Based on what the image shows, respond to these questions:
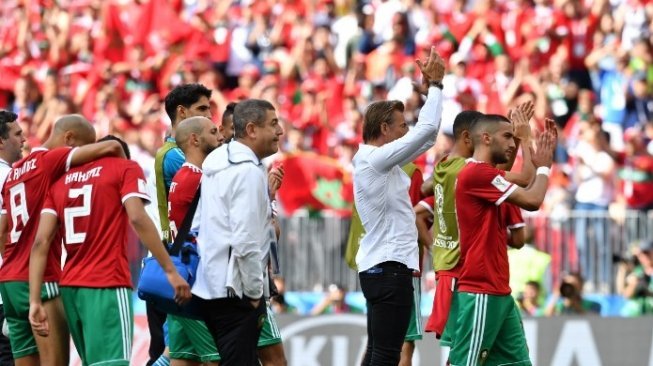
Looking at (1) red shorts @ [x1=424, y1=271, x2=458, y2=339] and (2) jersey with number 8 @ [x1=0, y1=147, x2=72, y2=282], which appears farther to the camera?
(1) red shorts @ [x1=424, y1=271, x2=458, y2=339]

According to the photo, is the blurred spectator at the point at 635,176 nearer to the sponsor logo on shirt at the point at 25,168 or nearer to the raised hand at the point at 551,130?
the raised hand at the point at 551,130

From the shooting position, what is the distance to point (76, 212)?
895 centimetres

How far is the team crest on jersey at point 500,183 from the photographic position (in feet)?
31.3

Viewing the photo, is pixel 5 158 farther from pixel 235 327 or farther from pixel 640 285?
pixel 640 285

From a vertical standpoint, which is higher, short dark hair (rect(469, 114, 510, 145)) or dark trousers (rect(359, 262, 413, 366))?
short dark hair (rect(469, 114, 510, 145))

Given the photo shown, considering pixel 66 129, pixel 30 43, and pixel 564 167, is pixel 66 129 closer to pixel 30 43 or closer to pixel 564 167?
pixel 564 167

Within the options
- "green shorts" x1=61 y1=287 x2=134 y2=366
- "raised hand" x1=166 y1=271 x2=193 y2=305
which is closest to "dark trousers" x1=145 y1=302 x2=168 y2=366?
"green shorts" x1=61 y1=287 x2=134 y2=366

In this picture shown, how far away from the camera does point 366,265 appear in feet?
32.6

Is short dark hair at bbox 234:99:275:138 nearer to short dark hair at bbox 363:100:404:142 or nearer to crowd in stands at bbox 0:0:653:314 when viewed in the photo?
short dark hair at bbox 363:100:404:142

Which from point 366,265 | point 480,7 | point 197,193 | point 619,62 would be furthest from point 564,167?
point 197,193

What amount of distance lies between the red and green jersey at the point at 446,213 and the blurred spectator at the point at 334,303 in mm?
6279

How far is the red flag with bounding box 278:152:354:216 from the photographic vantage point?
18.7 meters

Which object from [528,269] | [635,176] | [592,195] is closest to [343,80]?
[592,195]

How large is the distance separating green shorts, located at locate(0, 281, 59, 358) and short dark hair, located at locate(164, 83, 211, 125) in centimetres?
182
